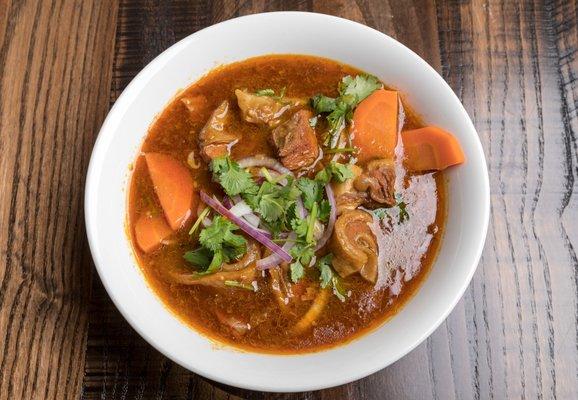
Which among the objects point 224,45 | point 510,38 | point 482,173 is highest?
point 510,38

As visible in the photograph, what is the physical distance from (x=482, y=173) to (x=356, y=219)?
24.6 inches

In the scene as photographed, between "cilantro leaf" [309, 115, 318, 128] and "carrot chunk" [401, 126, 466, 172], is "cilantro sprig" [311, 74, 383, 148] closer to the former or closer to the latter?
"cilantro leaf" [309, 115, 318, 128]

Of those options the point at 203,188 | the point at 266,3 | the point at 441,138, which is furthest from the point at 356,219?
the point at 266,3

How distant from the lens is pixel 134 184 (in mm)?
3307

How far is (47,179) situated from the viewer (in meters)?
3.56

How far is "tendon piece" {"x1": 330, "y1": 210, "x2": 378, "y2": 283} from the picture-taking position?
10.1ft

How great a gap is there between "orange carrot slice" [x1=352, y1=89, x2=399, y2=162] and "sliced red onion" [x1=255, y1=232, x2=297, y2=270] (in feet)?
1.83

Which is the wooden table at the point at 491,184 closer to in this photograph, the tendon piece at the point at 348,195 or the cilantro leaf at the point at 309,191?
the tendon piece at the point at 348,195

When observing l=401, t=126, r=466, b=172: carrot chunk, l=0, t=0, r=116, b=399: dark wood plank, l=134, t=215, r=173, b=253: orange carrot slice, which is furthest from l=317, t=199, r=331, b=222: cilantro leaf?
l=0, t=0, r=116, b=399: dark wood plank

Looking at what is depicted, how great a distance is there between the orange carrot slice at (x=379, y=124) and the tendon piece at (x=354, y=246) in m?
0.33

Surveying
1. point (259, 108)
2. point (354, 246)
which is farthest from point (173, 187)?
point (354, 246)

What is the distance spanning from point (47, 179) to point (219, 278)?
1.17 meters

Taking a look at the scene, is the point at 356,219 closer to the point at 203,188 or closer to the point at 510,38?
the point at 203,188

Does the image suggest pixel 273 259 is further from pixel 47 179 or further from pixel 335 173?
pixel 47 179
